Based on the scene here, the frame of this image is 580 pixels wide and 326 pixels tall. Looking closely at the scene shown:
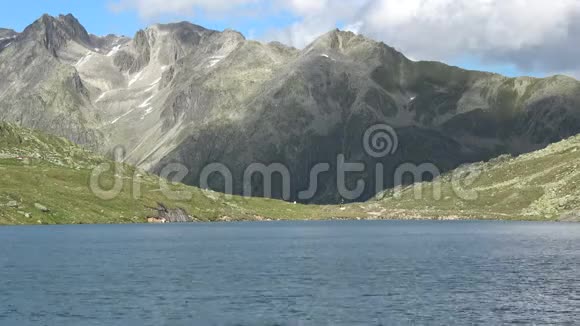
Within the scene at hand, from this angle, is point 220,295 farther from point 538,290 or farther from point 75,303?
point 538,290

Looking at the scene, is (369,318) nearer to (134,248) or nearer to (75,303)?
(75,303)

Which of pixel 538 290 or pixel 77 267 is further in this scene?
pixel 77 267

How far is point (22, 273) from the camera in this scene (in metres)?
98.2

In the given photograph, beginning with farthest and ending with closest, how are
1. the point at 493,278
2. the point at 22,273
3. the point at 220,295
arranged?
the point at 22,273 → the point at 493,278 → the point at 220,295

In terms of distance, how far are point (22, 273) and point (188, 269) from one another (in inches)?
882

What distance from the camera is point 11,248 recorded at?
143m

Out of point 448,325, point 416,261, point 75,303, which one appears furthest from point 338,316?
point 416,261

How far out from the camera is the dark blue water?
63.0m

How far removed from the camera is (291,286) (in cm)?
8294

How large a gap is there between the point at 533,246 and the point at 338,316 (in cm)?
9345

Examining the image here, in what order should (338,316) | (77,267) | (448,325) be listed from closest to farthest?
(448,325) → (338,316) → (77,267)

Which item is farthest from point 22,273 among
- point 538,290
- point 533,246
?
point 533,246

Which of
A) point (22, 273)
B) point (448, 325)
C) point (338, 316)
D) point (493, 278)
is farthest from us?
point (22, 273)

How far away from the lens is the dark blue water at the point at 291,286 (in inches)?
2479
